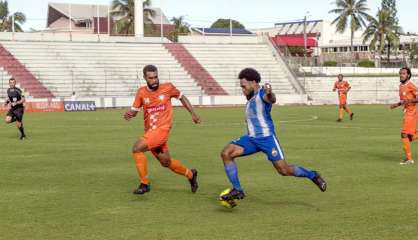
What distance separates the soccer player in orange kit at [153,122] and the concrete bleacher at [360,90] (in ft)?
155

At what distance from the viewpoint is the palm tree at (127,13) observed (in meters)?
87.8

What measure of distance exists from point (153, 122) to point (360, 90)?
5071 cm

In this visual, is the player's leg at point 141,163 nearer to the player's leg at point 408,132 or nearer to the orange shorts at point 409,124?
the player's leg at point 408,132

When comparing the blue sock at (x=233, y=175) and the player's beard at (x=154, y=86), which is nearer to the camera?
the blue sock at (x=233, y=175)

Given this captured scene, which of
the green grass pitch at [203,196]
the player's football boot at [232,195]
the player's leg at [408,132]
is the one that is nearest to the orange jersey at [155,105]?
the green grass pitch at [203,196]

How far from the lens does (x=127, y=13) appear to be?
294ft

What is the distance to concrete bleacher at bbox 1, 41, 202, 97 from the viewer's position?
52469 millimetres

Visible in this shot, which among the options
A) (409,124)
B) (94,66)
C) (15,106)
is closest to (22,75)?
(94,66)

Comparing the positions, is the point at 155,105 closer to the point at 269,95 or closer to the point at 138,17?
the point at 269,95

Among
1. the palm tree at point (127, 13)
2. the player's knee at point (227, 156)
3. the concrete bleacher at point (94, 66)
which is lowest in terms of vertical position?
the player's knee at point (227, 156)

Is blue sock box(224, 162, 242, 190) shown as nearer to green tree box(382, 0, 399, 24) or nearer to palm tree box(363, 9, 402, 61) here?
palm tree box(363, 9, 402, 61)

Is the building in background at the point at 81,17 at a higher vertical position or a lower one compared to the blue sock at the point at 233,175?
higher

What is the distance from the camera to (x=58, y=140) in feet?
72.9

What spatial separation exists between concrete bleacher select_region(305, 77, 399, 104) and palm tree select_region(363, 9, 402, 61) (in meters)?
50.7
